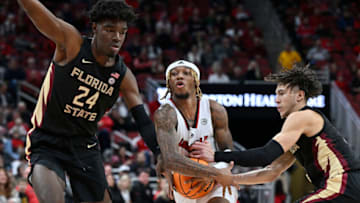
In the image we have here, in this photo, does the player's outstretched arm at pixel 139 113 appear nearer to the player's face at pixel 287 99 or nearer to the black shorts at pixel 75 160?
the black shorts at pixel 75 160

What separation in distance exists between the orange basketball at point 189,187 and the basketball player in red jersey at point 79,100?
1.62 ft

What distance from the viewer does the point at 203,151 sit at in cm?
530

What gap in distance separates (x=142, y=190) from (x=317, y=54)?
7.98 metres

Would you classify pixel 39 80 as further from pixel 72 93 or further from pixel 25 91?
pixel 72 93

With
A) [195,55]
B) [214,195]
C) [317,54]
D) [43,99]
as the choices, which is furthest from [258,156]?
[317,54]

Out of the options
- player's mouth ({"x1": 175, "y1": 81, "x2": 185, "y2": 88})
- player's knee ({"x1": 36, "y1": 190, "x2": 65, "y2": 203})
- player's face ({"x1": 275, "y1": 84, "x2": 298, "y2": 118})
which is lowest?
player's knee ({"x1": 36, "y1": 190, "x2": 65, "y2": 203})

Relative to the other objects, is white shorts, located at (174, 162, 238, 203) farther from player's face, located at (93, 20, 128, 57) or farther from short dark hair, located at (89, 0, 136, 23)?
short dark hair, located at (89, 0, 136, 23)

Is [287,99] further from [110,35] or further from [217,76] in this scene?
[217,76]

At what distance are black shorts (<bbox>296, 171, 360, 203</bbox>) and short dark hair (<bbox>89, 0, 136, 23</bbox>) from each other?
2.22 meters

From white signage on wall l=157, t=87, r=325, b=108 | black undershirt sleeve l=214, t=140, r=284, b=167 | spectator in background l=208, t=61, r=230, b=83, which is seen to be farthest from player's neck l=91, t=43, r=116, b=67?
spectator in background l=208, t=61, r=230, b=83

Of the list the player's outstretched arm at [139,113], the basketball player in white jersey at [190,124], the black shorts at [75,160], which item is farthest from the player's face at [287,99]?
the black shorts at [75,160]

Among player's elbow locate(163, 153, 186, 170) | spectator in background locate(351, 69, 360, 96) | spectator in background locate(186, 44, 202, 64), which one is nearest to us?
player's elbow locate(163, 153, 186, 170)

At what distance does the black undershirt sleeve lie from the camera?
498 cm

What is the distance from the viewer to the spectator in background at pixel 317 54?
16.6 metres
